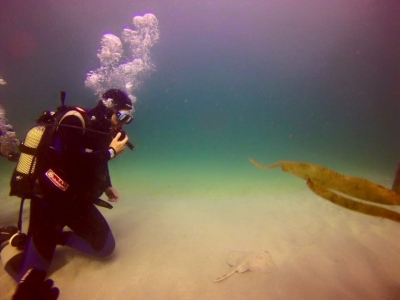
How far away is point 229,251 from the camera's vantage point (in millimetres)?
3645

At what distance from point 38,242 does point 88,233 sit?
0.65 m

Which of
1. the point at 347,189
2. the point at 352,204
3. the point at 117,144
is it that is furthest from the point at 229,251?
the point at 347,189

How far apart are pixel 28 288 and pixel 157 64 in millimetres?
76773

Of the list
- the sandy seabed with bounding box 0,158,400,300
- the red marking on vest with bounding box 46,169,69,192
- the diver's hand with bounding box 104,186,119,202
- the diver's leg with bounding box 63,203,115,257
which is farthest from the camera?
the diver's hand with bounding box 104,186,119,202

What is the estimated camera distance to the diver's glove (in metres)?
2.18

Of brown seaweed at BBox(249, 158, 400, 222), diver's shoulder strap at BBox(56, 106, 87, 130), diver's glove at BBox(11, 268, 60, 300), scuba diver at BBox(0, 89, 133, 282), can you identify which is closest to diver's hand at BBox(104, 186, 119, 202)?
scuba diver at BBox(0, 89, 133, 282)

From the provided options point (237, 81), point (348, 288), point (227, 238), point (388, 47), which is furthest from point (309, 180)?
point (237, 81)

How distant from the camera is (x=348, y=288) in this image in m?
2.62

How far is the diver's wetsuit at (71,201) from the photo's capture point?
284 cm

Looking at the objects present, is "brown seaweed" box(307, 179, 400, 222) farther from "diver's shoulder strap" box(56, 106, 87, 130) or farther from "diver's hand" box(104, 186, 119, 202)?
Answer: "diver's hand" box(104, 186, 119, 202)

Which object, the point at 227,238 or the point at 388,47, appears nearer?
the point at 227,238

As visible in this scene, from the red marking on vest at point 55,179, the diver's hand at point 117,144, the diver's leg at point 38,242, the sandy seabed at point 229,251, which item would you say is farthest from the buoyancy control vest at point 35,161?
the sandy seabed at point 229,251

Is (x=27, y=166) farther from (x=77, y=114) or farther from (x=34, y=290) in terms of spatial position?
(x=34, y=290)

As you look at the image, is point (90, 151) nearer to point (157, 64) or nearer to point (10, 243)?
point (10, 243)
